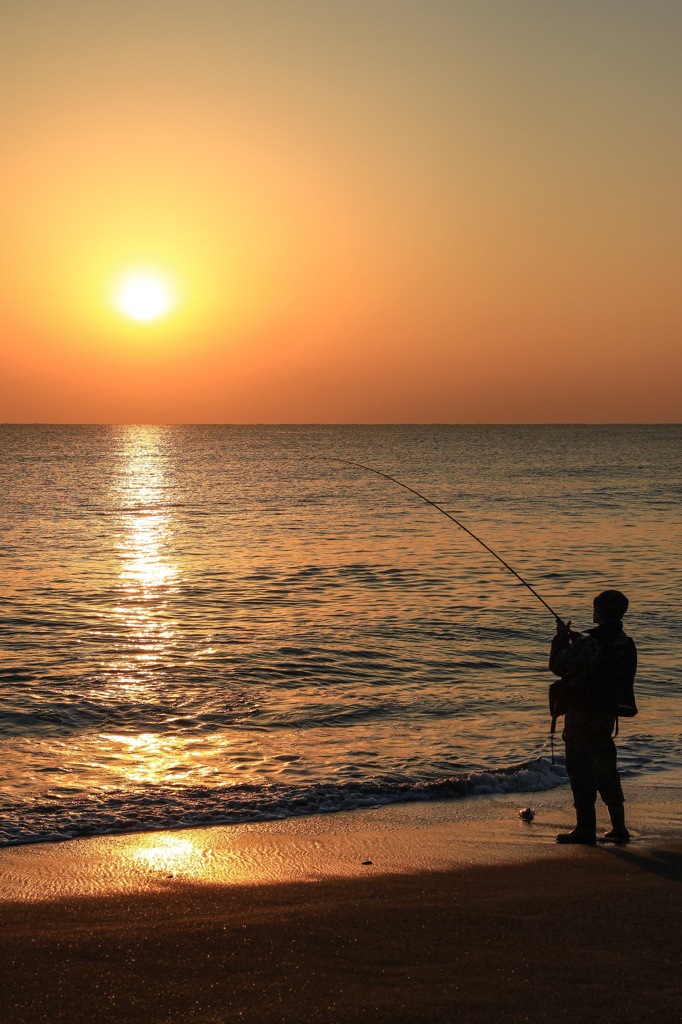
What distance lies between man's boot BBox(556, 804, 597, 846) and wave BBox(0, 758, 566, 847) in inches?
50.1

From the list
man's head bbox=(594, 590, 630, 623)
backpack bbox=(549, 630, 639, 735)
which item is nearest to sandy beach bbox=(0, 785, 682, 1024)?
backpack bbox=(549, 630, 639, 735)

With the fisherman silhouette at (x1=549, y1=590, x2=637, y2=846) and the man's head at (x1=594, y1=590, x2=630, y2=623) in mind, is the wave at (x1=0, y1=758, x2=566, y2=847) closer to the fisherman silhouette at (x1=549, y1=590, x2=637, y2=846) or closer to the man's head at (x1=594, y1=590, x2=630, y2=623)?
the fisherman silhouette at (x1=549, y1=590, x2=637, y2=846)

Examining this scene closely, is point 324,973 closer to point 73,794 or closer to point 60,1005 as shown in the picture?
point 60,1005

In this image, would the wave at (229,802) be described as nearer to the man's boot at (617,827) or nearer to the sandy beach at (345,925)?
the sandy beach at (345,925)

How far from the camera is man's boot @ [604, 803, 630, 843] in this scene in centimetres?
578

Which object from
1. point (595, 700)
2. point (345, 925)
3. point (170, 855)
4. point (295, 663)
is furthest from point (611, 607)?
point (295, 663)

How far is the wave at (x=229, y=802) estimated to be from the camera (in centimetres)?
624

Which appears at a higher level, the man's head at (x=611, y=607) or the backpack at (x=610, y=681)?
the man's head at (x=611, y=607)

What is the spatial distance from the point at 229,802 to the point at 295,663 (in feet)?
15.5

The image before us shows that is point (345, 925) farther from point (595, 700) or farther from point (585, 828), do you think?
point (595, 700)

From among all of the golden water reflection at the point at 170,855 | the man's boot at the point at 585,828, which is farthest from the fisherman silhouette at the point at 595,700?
the golden water reflection at the point at 170,855

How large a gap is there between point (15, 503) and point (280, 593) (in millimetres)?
25714

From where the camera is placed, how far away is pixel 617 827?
19.1ft

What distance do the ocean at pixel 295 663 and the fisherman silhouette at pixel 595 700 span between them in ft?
4.44
